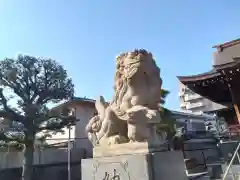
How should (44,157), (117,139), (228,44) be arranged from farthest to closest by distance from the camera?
(44,157) < (228,44) < (117,139)

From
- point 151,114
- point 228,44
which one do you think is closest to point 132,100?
point 151,114

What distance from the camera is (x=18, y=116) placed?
10992mm

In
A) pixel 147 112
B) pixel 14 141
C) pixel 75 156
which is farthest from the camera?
pixel 75 156

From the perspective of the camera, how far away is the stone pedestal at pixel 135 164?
2.98 meters

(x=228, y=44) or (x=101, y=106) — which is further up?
(x=228, y=44)

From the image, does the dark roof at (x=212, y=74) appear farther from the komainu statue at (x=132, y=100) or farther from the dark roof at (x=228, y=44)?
the komainu statue at (x=132, y=100)

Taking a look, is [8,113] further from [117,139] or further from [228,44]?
[228,44]

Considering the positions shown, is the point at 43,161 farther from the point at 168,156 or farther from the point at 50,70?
the point at 168,156

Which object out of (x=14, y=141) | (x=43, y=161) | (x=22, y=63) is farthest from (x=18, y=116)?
(x=43, y=161)

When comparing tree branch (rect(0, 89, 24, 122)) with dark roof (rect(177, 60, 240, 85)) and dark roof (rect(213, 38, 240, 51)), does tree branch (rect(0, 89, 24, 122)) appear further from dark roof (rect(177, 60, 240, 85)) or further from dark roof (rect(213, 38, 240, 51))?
dark roof (rect(213, 38, 240, 51))

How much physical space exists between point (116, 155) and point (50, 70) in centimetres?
910

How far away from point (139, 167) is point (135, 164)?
0.21ft

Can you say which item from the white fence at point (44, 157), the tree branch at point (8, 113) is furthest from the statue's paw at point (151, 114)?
the white fence at point (44, 157)

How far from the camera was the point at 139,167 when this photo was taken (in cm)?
300
